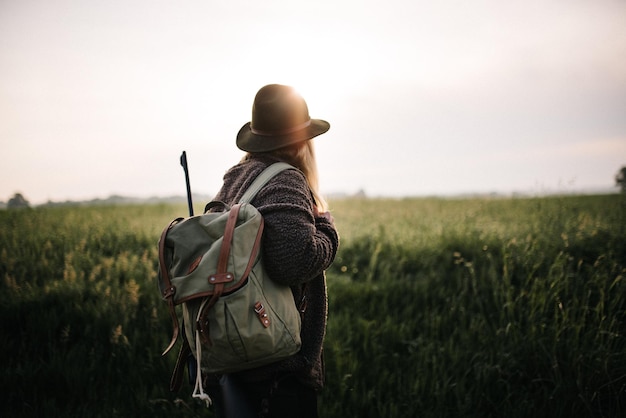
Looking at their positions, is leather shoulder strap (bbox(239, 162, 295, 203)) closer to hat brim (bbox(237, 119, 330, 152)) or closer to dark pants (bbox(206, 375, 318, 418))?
hat brim (bbox(237, 119, 330, 152))

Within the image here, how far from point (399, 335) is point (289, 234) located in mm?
2916

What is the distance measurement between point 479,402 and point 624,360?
1398 mm

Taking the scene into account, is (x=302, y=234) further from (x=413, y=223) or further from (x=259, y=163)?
(x=413, y=223)

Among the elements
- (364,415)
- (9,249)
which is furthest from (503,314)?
(9,249)

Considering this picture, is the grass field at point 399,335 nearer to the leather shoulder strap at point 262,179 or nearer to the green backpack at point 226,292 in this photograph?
the green backpack at point 226,292

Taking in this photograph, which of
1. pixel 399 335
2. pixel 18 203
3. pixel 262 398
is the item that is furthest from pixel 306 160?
pixel 18 203

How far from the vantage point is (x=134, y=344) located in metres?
3.85

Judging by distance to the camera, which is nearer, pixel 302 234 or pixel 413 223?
pixel 302 234

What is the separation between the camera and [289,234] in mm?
1669

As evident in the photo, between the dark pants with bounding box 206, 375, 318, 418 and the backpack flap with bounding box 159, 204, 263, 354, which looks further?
the dark pants with bounding box 206, 375, 318, 418

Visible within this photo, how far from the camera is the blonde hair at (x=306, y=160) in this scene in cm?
195

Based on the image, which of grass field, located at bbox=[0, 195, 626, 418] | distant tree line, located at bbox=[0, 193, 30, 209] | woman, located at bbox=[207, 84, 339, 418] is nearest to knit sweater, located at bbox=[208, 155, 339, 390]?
woman, located at bbox=[207, 84, 339, 418]

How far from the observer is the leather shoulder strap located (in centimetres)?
176

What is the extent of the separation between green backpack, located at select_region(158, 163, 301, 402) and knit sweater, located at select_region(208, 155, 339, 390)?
7 centimetres
